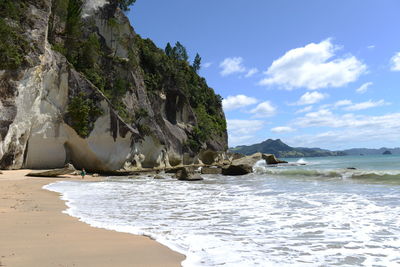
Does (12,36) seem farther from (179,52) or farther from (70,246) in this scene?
(179,52)

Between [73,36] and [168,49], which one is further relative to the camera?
[168,49]

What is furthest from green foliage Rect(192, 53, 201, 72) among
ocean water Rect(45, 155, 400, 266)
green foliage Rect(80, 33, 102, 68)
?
ocean water Rect(45, 155, 400, 266)

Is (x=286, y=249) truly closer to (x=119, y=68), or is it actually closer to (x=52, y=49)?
(x=52, y=49)

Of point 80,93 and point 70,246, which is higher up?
point 80,93

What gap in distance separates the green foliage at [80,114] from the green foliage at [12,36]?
5.46m

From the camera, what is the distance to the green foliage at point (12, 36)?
2102 centimetres

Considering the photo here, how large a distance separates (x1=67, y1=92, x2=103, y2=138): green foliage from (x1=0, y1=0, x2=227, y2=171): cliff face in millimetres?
81

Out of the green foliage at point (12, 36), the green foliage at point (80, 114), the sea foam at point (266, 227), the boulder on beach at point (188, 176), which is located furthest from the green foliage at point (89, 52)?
the sea foam at point (266, 227)

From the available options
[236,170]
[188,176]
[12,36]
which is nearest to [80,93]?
[12,36]

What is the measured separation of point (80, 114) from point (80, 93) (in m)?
1.97

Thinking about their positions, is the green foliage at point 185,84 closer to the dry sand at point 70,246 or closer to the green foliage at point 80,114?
the green foliage at point 80,114

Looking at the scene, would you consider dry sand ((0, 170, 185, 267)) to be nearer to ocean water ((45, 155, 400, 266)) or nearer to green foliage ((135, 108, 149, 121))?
ocean water ((45, 155, 400, 266))

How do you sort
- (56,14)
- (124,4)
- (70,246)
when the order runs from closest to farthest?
(70,246) → (56,14) → (124,4)

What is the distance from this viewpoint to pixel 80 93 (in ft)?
88.4
